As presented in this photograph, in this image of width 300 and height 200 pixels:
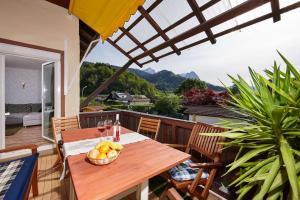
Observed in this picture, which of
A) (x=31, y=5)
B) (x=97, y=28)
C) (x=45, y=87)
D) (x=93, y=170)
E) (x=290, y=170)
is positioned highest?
(x=31, y=5)

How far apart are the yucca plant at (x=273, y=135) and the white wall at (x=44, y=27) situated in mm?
3680

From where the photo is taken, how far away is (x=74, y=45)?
3850 mm

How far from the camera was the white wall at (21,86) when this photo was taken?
6.97m

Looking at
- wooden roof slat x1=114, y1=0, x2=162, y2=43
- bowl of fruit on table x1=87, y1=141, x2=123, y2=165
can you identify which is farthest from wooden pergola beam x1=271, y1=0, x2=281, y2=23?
bowl of fruit on table x1=87, y1=141, x2=123, y2=165

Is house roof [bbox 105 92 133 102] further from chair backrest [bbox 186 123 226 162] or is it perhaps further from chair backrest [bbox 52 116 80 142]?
chair backrest [bbox 186 123 226 162]

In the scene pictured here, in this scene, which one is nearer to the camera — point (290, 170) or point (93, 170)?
point (290, 170)

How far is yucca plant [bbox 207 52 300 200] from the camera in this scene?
35.9 inches

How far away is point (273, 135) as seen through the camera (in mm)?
1117

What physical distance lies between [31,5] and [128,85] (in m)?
24.7

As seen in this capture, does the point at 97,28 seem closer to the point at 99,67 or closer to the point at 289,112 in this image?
the point at 289,112

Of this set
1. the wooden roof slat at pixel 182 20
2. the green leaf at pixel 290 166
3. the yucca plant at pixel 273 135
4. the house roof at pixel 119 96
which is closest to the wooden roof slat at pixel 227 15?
the wooden roof slat at pixel 182 20

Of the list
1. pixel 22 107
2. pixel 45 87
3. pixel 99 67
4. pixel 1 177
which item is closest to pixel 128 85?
pixel 99 67

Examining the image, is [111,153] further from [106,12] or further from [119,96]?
[119,96]

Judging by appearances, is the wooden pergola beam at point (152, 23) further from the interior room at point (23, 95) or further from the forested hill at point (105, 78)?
the forested hill at point (105, 78)
